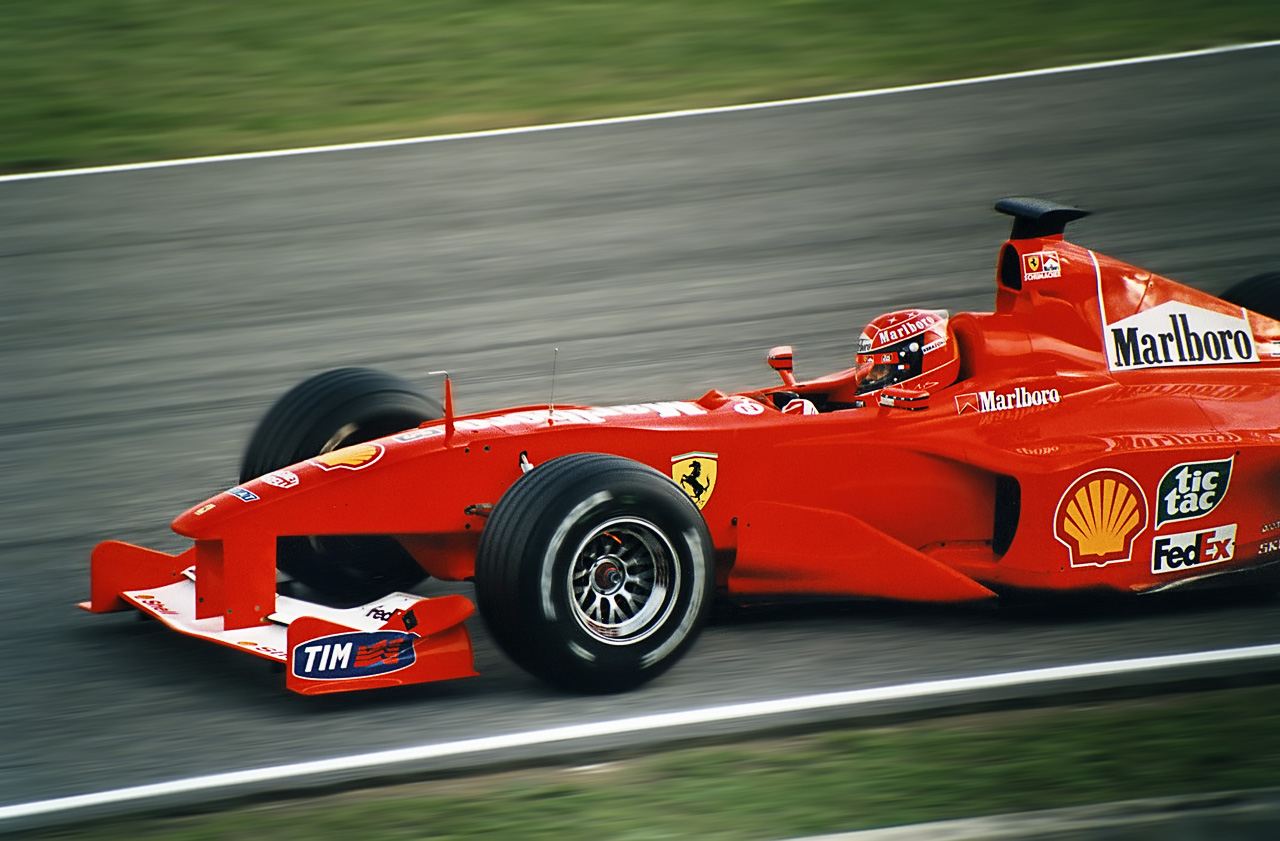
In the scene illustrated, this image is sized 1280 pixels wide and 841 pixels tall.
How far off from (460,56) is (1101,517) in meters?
10.4

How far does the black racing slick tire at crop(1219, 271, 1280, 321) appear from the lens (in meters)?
7.70

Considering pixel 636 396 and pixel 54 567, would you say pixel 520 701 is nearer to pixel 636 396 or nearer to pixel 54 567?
pixel 54 567

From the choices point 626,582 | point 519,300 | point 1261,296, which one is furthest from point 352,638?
point 519,300

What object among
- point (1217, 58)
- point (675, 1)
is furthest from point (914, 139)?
point (675, 1)

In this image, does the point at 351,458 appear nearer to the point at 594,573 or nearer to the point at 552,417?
→ the point at 552,417

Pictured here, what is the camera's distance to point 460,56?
50.4 ft

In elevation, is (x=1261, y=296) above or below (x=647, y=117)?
below

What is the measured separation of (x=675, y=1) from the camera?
55.2ft

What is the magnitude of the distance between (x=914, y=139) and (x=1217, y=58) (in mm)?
3446

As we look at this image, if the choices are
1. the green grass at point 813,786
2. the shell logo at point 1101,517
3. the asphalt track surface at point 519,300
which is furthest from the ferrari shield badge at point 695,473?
the shell logo at point 1101,517

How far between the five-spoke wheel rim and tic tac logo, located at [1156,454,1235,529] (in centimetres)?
204

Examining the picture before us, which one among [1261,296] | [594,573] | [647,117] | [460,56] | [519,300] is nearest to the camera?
[594,573]

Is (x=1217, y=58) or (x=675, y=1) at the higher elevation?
(x=675, y=1)

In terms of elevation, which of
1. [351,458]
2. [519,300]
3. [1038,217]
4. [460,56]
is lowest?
[351,458]
